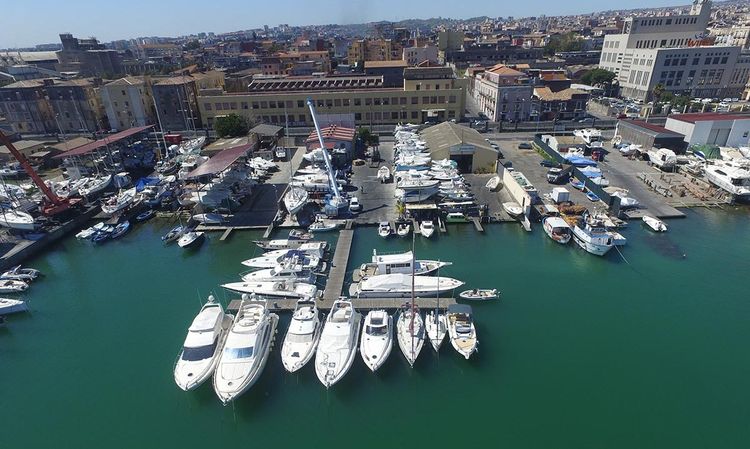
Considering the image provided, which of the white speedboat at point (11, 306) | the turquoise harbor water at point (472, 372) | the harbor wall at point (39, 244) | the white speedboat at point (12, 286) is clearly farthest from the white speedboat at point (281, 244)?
the harbor wall at point (39, 244)

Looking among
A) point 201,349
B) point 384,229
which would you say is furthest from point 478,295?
point 201,349

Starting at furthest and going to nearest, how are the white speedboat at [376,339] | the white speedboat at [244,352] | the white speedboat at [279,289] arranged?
the white speedboat at [279,289], the white speedboat at [376,339], the white speedboat at [244,352]

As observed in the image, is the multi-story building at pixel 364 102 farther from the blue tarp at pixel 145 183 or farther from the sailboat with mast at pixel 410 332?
the sailboat with mast at pixel 410 332

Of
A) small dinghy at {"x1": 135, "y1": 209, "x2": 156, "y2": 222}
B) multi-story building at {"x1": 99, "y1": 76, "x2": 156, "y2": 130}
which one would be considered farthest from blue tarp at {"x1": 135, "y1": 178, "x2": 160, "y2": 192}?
multi-story building at {"x1": 99, "y1": 76, "x2": 156, "y2": 130}

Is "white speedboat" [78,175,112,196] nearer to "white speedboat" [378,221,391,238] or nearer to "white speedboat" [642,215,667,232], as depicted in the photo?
"white speedboat" [378,221,391,238]

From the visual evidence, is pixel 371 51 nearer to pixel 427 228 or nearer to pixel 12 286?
pixel 427 228
